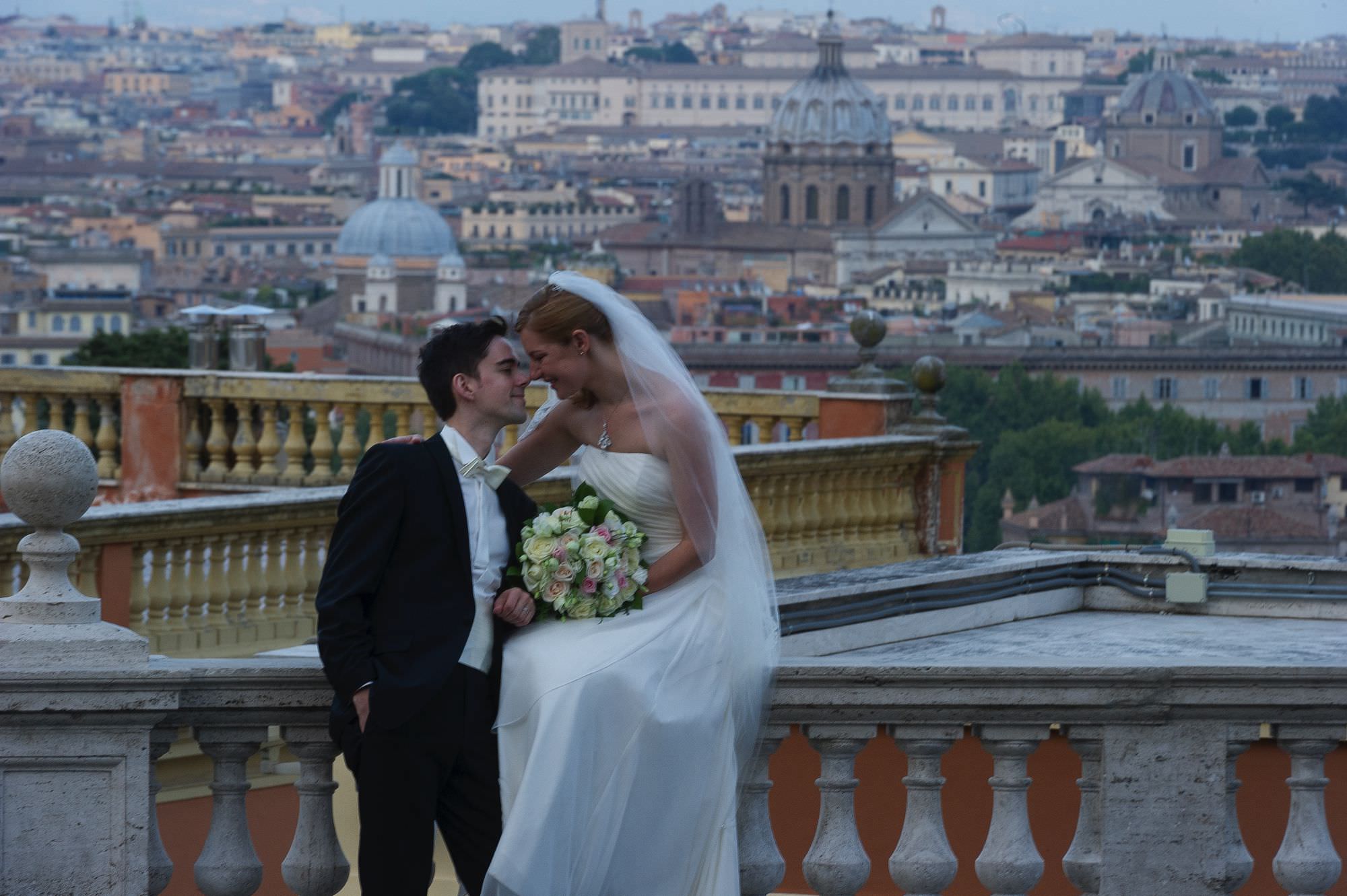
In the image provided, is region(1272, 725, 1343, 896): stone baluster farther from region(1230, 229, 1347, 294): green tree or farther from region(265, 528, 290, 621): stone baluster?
region(1230, 229, 1347, 294): green tree

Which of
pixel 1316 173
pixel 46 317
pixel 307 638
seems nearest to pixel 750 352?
pixel 46 317

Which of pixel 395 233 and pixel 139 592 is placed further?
pixel 395 233

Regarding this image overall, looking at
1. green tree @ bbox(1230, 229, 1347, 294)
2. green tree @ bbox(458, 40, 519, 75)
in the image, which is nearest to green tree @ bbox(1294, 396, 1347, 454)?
green tree @ bbox(1230, 229, 1347, 294)

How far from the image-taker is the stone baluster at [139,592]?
6.54 meters

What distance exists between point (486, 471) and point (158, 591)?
3036 mm

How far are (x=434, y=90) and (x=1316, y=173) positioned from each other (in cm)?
6405

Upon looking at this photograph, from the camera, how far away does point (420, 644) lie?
3.60 meters

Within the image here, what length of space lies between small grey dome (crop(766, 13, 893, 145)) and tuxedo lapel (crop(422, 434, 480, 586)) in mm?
108606

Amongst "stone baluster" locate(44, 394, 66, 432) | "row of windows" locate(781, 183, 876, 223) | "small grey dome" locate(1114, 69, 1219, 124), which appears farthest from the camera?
"small grey dome" locate(1114, 69, 1219, 124)

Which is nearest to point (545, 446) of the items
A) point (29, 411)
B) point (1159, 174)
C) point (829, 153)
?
point (29, 411)

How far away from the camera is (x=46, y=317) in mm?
69125

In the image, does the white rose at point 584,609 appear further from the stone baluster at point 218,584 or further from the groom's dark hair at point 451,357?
the stone baluster at point 218,584

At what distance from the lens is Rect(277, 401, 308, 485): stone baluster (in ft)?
29.7

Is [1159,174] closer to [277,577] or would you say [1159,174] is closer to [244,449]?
[244,449]
